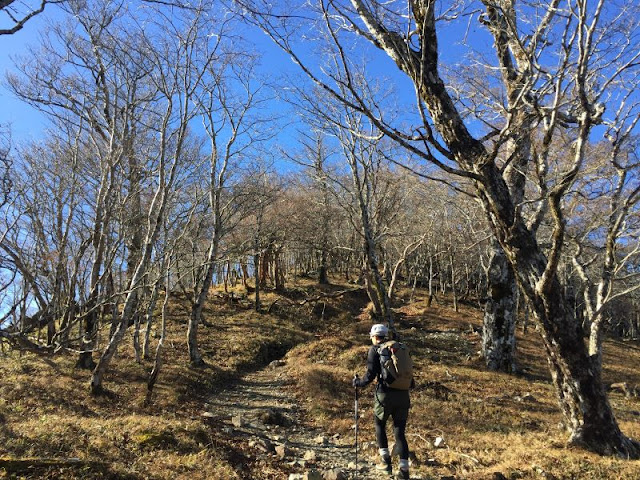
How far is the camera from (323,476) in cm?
512

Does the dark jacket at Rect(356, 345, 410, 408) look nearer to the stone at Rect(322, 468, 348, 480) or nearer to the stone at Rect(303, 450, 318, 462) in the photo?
the stone at Rect(322, 468, 348, 480)

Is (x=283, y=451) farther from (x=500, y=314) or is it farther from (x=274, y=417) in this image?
(x=500, y=314)

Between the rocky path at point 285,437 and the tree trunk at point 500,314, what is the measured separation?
20.2ft

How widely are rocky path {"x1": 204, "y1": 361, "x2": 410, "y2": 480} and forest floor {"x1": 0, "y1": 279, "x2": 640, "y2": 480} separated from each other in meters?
0.03

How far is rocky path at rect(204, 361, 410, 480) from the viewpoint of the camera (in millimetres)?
5543

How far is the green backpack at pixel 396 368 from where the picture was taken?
5.02 m

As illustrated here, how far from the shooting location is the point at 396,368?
16.4ft

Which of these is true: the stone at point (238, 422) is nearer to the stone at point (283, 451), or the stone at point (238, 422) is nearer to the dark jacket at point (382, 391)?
the stone at point (283, 451)

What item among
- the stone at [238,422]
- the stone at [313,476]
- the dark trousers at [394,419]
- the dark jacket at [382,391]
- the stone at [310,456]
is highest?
the dark jacket at [382,391]

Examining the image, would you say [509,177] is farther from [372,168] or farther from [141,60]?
[141,60]

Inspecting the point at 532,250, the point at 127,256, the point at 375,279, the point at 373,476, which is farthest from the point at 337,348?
the point at 532,250

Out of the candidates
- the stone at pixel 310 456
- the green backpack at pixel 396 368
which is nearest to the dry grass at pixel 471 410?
the stone at pixel 310 456

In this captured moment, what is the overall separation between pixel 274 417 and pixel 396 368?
4019 millimetres

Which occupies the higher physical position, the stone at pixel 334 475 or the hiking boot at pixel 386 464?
the hiking boot at pixel 386 464
